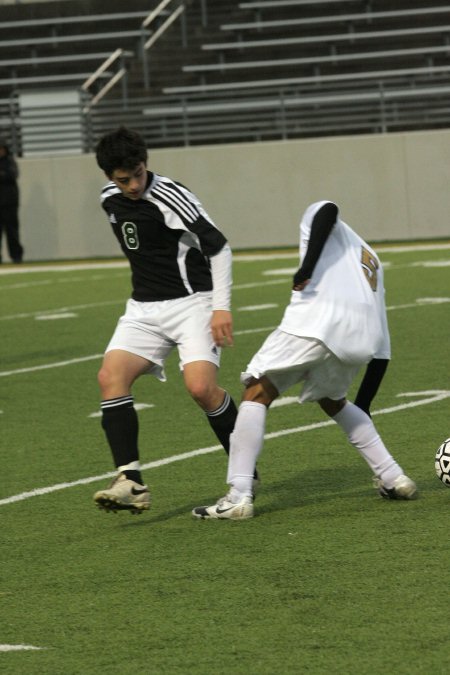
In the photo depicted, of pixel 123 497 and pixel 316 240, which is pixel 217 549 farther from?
pixel 316 240

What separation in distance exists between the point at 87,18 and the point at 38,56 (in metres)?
1.30

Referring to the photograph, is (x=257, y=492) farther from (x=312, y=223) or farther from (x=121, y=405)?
(x=312, y=223)

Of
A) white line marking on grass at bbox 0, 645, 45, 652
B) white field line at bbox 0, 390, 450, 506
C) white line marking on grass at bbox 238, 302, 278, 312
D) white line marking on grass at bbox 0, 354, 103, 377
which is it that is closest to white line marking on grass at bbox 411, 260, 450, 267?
white line marking on grass at bbox 238, 302, 278, 312

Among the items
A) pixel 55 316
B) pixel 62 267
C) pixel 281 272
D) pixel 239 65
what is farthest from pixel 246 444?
pixel 239 65

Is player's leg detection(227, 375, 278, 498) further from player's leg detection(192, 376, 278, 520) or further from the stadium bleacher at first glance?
the stadium bleacher

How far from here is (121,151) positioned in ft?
20.6

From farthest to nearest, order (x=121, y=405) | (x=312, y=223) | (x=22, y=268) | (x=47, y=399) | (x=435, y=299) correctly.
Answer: (x=22, y=268) < (x=435, y=299) < (x=47, y=399) < (x=121, y=405) < (x=312, y=223)

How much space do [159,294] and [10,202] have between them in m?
18.1

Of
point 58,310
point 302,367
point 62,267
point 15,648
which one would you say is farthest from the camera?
point 62,267

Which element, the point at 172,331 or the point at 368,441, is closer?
the point at 368,441

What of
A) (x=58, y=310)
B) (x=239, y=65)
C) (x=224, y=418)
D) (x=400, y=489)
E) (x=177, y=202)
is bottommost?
(x=58, y=310)

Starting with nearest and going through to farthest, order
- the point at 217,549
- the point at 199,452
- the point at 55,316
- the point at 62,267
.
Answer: the point at 217,549 < the point at 199,452 < the point at 55,316 < the point at 62,267

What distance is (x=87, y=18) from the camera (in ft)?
102

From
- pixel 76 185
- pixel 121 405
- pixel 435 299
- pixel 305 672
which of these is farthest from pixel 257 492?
pixel 76 185
